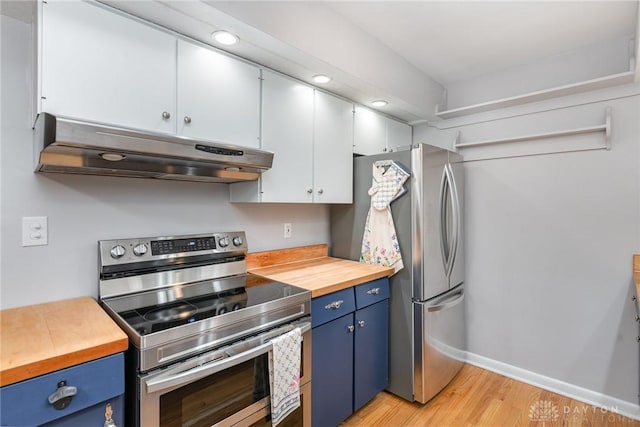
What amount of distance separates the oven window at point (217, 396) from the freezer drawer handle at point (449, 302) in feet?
4.09

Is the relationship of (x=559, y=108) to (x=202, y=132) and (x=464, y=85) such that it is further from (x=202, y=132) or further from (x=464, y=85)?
(x=202, y=132)

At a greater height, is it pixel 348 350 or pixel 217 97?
pixel 217 97

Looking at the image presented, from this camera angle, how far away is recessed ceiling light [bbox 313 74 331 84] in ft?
6.50

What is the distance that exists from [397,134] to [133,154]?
2.25 metres

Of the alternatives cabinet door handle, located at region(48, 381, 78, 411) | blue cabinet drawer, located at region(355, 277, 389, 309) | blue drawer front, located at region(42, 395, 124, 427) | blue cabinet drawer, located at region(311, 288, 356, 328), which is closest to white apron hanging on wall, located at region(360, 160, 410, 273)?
blue cabinet drawer, located at region(355, 277, 389, 309)

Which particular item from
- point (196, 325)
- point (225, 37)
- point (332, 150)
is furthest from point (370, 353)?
point (225, 37)

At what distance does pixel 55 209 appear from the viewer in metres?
1.42

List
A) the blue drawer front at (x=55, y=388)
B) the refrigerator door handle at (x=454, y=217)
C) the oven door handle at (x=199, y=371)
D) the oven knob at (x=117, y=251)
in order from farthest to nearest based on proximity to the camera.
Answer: the refrigerator door handle at (x=454, y=217)
the oven knob at (x=117, y=251)
the oven door handle at (x=199, y=371)
the blue drawer front at (x=55, y=388)

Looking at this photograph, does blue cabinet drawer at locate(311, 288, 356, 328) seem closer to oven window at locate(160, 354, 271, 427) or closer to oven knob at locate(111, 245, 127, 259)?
oven window at locate(160, 354, 271, 427)

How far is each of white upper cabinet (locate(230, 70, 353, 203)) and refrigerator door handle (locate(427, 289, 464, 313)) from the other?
979mm

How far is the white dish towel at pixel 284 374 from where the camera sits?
4.69ft

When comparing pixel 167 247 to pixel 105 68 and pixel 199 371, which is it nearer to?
pixel 199 371

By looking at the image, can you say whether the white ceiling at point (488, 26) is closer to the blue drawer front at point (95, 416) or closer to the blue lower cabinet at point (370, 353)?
the blue lower cabinet at point (370, 353)

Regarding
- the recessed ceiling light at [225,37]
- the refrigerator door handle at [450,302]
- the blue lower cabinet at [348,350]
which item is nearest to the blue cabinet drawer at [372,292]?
the blue lower cabinet at [348,350]
